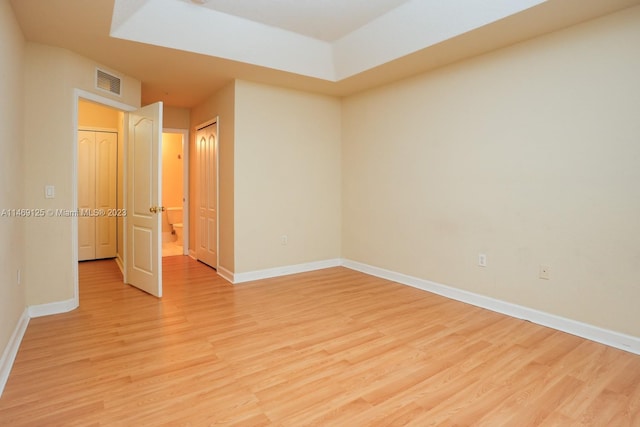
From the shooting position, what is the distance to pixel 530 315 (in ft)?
10.8

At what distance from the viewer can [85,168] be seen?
19.2 feet

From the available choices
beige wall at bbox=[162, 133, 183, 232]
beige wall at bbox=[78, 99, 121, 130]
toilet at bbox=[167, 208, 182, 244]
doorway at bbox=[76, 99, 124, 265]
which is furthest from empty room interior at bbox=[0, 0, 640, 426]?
beige wall at bbox=[162, 133, 183, 232]

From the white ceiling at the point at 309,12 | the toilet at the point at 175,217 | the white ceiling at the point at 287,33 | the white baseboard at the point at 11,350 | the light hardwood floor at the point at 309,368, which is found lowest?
the light hardwood floor at the point at 309,368

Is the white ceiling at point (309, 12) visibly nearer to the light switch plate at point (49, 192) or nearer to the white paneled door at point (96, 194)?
the light switch plate at point (49, 192)

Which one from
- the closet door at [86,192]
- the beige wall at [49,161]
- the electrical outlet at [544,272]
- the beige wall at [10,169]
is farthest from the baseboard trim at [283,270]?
the closet door at [86,192]

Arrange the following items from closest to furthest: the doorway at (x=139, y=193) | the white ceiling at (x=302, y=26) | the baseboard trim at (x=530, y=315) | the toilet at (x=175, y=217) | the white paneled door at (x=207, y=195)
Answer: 1. the baseboard trim at (x=530, y=315)
2. the white ceiling at (x=302, y=26)
3. the doorway at (x=139, y=193)
4. the white paneled door at (x=207, y=195)
5. the toilet at (x=175, y=217)

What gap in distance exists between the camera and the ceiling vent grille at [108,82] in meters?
3.82

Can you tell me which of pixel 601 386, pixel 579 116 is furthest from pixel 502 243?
pixel 601 386

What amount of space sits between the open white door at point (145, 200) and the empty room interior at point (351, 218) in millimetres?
36

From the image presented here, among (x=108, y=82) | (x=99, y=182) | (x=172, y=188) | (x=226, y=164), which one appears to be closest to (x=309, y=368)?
(x=226, y=164)

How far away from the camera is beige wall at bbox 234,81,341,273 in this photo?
15.2 ft

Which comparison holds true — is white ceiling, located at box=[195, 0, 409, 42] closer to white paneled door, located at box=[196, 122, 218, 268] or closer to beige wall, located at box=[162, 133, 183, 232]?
white paneled door, located at box=[196, 122, 218, 268]

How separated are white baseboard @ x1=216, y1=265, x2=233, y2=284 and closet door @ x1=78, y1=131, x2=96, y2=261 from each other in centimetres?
256

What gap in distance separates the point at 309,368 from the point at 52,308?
2695 millimetres
